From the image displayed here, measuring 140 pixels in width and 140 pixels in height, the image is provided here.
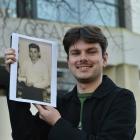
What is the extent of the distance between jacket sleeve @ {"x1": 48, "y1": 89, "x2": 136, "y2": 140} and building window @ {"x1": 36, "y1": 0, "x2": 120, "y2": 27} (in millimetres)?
5636

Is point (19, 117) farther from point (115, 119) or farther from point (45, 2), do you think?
point (45, 2)

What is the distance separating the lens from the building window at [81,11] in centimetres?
856

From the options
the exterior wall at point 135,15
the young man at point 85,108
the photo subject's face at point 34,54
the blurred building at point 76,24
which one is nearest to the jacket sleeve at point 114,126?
the young man at point 85,108

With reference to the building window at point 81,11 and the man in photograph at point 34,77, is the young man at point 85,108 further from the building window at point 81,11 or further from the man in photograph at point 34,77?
the building window at point 81,11

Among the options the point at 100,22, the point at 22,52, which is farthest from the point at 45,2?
the point at 22,52

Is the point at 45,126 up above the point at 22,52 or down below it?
below

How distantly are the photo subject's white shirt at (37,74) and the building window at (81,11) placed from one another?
5.51 metres

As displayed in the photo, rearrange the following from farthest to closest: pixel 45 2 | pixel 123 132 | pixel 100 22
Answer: pixel 100 22
pixel 45 2
pixel 123 132

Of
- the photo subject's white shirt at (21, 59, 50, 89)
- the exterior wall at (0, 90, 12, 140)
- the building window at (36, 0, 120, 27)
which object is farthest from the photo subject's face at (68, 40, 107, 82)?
the exterior wall at (0, 90, 12, 140)

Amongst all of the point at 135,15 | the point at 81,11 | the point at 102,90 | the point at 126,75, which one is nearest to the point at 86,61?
the point at 102,90

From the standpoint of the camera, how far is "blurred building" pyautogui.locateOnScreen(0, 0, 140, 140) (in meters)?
8.06

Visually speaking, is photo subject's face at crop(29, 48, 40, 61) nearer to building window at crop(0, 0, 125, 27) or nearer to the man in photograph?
the man in photograph

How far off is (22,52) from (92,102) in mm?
369

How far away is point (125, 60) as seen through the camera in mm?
9148
